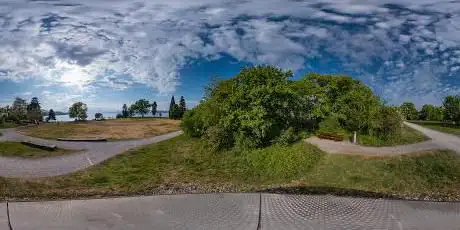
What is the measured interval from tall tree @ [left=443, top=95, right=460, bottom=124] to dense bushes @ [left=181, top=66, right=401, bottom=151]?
30152 millimetres

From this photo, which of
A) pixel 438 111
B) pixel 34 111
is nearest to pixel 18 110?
pixel 34 111

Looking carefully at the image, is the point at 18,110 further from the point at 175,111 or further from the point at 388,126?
the point at 388,126

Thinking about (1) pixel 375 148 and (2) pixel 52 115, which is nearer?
(1) pixel 375 148

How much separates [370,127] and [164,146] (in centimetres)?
1503

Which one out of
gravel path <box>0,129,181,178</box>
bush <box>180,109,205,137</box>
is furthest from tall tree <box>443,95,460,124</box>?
gravel path <box>0,129,181,178</box>

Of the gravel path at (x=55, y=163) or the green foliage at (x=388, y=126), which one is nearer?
the gravel path at (x=55, y=163)

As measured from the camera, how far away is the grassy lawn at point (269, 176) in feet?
48.1

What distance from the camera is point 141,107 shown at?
298ft

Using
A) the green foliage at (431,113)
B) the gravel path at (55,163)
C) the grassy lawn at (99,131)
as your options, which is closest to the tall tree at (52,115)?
the grassy lawn at (99,131)

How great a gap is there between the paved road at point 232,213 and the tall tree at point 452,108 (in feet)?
171

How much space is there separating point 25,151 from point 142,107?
2605 inches

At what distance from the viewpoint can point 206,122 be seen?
92.2 feet

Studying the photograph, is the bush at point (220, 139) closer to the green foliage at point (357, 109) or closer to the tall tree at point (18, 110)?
the green foliage at point (357, 109)

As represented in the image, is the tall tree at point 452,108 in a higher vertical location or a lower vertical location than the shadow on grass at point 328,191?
higher
